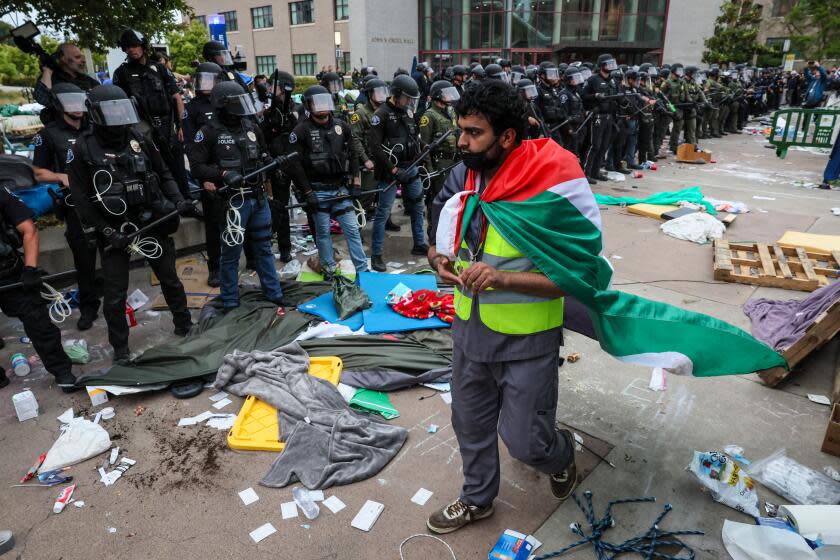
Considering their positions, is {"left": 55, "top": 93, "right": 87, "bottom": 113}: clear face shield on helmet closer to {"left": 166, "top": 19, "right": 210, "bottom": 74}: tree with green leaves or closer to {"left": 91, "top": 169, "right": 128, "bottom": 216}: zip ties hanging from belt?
{"left": 91, "top": 169, "right": 128, "bottom": 216}: zip ties hanging from belt

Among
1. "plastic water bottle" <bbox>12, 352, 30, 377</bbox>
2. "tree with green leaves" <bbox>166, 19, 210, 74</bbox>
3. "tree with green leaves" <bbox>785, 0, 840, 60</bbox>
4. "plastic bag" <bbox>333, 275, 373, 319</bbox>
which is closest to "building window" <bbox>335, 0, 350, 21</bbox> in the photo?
"tree with green leaves" <bbox>166, 19, 210, 74</bbox>

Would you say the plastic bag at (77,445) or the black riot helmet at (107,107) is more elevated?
the black riot helmet at (107,107)

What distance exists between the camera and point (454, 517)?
9.21ft

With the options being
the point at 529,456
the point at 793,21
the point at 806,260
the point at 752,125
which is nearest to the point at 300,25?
the point at 752,125

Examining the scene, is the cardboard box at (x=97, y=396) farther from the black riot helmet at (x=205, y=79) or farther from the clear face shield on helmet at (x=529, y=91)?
the clear face shield on helmet at (x=529, y=91)

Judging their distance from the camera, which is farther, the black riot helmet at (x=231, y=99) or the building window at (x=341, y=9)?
the building window at (x=341, y=9)

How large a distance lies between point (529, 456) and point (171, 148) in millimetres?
6107

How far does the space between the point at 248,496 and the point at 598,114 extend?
10144mm

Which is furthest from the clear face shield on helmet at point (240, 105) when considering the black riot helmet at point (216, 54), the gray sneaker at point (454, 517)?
the gray sneaker at point (454, 517)

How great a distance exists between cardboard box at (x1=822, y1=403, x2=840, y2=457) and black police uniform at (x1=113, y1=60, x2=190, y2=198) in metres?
6.30

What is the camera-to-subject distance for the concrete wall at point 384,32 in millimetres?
32719

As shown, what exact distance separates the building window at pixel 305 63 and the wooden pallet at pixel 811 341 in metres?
40.3

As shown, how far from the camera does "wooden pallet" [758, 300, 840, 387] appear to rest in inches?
152

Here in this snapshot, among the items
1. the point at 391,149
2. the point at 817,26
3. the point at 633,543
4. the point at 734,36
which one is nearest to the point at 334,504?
the point at 633,543
